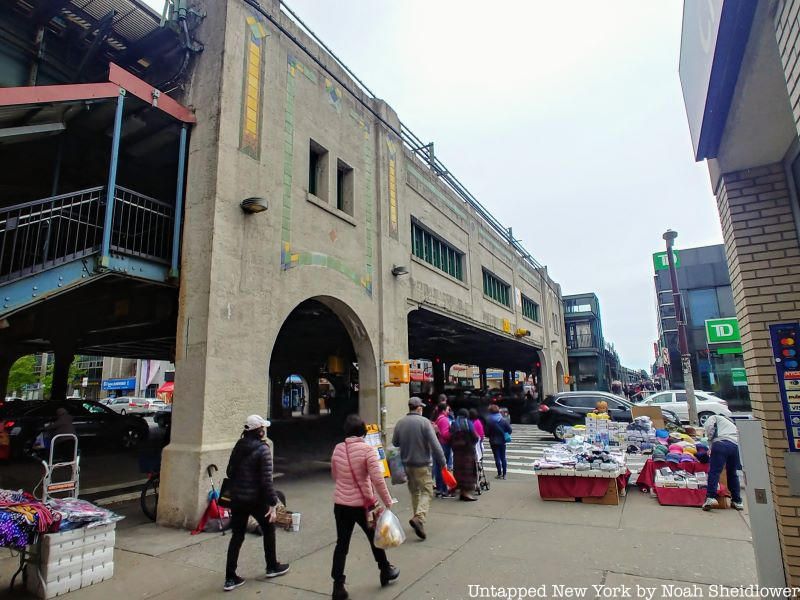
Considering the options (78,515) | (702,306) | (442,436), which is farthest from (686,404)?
(78,515)

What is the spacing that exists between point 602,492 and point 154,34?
10.9 meters

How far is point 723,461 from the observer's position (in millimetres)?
7012

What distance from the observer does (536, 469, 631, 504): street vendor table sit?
297 inches

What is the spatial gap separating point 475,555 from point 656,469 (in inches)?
176

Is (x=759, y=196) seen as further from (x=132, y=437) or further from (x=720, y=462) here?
(x=132, y=437)

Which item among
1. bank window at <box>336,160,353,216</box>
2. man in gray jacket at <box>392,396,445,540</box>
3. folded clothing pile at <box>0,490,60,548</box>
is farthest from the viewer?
bank window at <box>336,160,353,216</box>

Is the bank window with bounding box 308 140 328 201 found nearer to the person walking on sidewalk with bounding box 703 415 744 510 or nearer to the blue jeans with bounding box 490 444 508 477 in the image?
the blue jeans with bounding box 490 444 508 477

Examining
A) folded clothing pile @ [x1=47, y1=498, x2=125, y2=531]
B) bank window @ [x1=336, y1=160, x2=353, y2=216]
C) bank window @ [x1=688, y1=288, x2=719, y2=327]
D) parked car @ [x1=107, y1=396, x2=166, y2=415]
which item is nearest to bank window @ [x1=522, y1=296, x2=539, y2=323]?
bank window @ [x1=688, y1=288, x2=719, y2=327]

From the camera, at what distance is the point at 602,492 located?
24.7 feet

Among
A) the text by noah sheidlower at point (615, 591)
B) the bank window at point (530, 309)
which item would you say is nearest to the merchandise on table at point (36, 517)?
the text by noah sheidlower at point (615, 591)

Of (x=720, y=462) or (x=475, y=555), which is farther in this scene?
(x=720, y=462)

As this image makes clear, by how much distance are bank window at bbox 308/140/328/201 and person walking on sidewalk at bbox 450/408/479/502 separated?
575 centimetres

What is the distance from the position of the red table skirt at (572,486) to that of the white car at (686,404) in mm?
13818

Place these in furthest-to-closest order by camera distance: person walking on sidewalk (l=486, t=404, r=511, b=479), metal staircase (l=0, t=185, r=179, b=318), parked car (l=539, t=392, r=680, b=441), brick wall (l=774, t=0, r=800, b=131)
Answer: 1. parked car (l=539, t=392, r=680, b=441)
2. person walking on sidewalk (l=486, t=404, r=511, b=479)
3. metal staircase (l=0, t=185, r=179, b=318)
4. brick wall (l=774, t=0, r=800, b=131)
